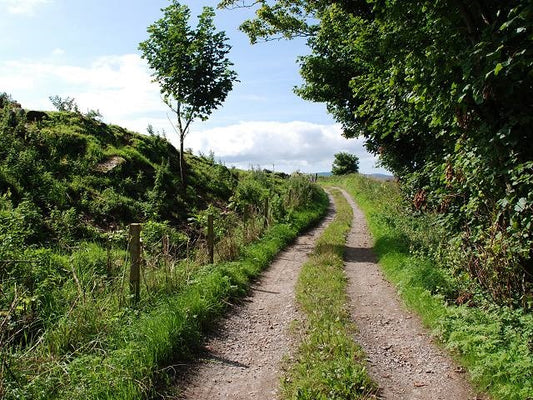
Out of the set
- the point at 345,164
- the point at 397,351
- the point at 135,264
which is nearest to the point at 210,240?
the point at 135,264

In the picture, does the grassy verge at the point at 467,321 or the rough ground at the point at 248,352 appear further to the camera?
the rough ground at the point at 248,352

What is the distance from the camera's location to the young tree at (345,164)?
6483 centimetres

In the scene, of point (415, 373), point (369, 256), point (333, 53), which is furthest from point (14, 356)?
point (333, 53)

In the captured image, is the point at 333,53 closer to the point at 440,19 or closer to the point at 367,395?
the point at 440,19

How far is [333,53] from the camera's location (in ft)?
50.2

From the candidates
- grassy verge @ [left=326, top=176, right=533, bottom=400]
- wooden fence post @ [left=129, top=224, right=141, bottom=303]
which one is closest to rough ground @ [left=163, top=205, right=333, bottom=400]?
wooden fence post @ [left=129, top=224, right=141, bottom=303]

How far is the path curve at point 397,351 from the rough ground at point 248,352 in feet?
4.16

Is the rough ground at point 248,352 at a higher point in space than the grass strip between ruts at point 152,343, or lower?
lower

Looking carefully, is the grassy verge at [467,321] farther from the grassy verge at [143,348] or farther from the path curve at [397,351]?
the grassy verge at [143,348]

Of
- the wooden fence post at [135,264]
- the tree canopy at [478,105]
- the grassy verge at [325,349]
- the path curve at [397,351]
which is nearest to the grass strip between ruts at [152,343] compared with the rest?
the wooden fence post at [135,264]

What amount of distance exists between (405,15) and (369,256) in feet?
24.1

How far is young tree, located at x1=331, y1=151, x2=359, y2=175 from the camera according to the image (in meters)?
64.8

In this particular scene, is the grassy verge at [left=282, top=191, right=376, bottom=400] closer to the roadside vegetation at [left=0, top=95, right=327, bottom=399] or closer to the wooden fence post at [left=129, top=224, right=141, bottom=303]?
the roadside vegetation at [left=0, top=95, right=327, bottom=399]

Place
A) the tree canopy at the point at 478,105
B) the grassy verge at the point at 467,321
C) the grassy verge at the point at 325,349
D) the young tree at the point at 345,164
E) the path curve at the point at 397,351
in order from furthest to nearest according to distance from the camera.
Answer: the young tree at the point at 345,164 < the tree canopy at the point at 478,105 < the path curve at the point at 397,351 < the grassy verge at the point at 325,349 < the grassy verge at the point at 467,321
